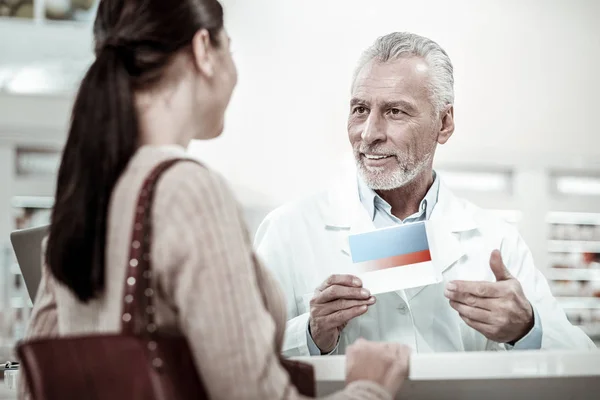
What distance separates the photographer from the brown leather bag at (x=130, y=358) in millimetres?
895

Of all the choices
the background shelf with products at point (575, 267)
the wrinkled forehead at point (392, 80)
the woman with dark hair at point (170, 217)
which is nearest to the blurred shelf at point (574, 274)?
the background shelf with products at point (575, 267)

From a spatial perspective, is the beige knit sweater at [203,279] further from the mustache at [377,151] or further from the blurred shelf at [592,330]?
the blurred shelf at [592,330]

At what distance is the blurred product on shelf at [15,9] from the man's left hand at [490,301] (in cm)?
542

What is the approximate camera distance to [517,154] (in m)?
6.98

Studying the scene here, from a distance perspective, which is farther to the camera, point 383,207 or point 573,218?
point 573,218

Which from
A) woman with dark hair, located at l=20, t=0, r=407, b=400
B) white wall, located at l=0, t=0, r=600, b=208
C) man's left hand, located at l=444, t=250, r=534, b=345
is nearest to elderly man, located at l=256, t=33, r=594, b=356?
man's left hand, located at l=444, t=250, r=534, b=345

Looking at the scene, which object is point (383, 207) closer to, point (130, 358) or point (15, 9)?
point (130, 358)

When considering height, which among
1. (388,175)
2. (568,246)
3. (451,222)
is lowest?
(568,246)

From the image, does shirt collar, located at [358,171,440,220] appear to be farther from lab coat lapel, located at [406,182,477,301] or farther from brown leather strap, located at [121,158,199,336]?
brown leather strap, located at [121,158,199,336]

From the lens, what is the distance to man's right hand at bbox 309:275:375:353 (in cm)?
171

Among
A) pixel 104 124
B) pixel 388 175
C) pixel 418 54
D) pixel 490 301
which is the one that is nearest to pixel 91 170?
pixel 104 124

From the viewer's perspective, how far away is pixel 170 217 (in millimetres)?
933

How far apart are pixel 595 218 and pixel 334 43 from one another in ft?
9.75

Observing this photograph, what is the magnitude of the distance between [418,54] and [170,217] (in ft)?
5.12
